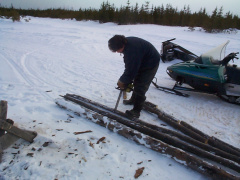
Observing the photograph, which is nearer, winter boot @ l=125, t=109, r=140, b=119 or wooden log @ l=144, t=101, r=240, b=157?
wooden log @ l=144, t=101, r=240, b=157

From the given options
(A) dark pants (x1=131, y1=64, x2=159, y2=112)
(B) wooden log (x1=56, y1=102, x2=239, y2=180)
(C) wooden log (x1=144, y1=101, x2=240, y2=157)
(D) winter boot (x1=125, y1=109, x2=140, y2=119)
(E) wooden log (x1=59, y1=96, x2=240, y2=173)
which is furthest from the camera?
(D) winter boot (x1=125, y1=109, x2=140, y2=119)

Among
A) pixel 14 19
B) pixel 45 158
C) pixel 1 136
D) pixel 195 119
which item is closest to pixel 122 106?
pixel 195 119

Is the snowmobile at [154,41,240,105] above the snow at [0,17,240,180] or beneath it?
above

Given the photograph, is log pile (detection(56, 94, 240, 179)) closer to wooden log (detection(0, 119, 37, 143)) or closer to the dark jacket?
the dark jacket

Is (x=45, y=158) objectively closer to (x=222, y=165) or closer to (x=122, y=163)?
(x=122, y=163)

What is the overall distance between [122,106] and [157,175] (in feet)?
7.36

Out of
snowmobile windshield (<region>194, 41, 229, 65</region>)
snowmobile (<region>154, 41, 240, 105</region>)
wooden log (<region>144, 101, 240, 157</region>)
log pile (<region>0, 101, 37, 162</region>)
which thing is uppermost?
snowmobile windshield (<region>194, 41, 229, 65</region>)

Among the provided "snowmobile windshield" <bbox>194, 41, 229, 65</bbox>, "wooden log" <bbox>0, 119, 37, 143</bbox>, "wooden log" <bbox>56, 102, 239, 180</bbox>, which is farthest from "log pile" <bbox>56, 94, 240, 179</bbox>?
"snowmobile windshield" <bbox>194, 41, 229, 65</bbox>

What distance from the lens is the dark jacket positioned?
3.24 m

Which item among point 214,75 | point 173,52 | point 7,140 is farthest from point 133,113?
point 173,52

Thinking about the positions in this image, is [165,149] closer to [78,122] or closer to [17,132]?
[78,122]

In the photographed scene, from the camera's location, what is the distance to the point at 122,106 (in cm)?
457

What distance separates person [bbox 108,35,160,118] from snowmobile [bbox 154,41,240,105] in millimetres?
2021

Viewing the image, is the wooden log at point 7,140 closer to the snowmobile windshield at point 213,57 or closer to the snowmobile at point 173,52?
the snowmobile windshield at point 213,57
